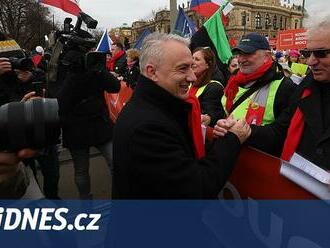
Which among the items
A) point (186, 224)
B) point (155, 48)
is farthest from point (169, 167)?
point (155, 48)

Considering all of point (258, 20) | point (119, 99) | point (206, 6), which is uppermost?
point (206, 6)

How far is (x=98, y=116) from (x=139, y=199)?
2.11m

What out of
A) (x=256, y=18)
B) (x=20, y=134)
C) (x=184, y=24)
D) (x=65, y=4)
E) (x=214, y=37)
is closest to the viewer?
(x=20, y=134)

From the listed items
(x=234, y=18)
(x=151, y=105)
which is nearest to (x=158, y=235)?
(x=151, y=105)

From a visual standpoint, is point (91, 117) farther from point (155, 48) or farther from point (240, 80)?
point (155, 48)

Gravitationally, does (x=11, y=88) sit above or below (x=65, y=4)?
below

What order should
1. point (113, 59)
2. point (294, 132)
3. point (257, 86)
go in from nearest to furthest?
point (294, 132)
point (257, 86)
point (113, 59)

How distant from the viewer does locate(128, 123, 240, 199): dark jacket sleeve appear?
183cm

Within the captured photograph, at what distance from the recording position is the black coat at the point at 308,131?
2051mm

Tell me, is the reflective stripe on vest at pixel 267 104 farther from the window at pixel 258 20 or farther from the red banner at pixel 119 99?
the window at pixel 258 20

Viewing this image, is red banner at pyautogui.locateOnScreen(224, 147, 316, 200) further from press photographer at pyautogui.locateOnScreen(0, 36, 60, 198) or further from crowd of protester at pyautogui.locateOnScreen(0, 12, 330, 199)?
press photographer at pyautogui.locateOnScreen(0, 36, 60, 198)

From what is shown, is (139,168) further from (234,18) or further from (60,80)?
(234,18)

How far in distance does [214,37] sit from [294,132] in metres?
4.06

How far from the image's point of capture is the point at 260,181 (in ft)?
7.17
